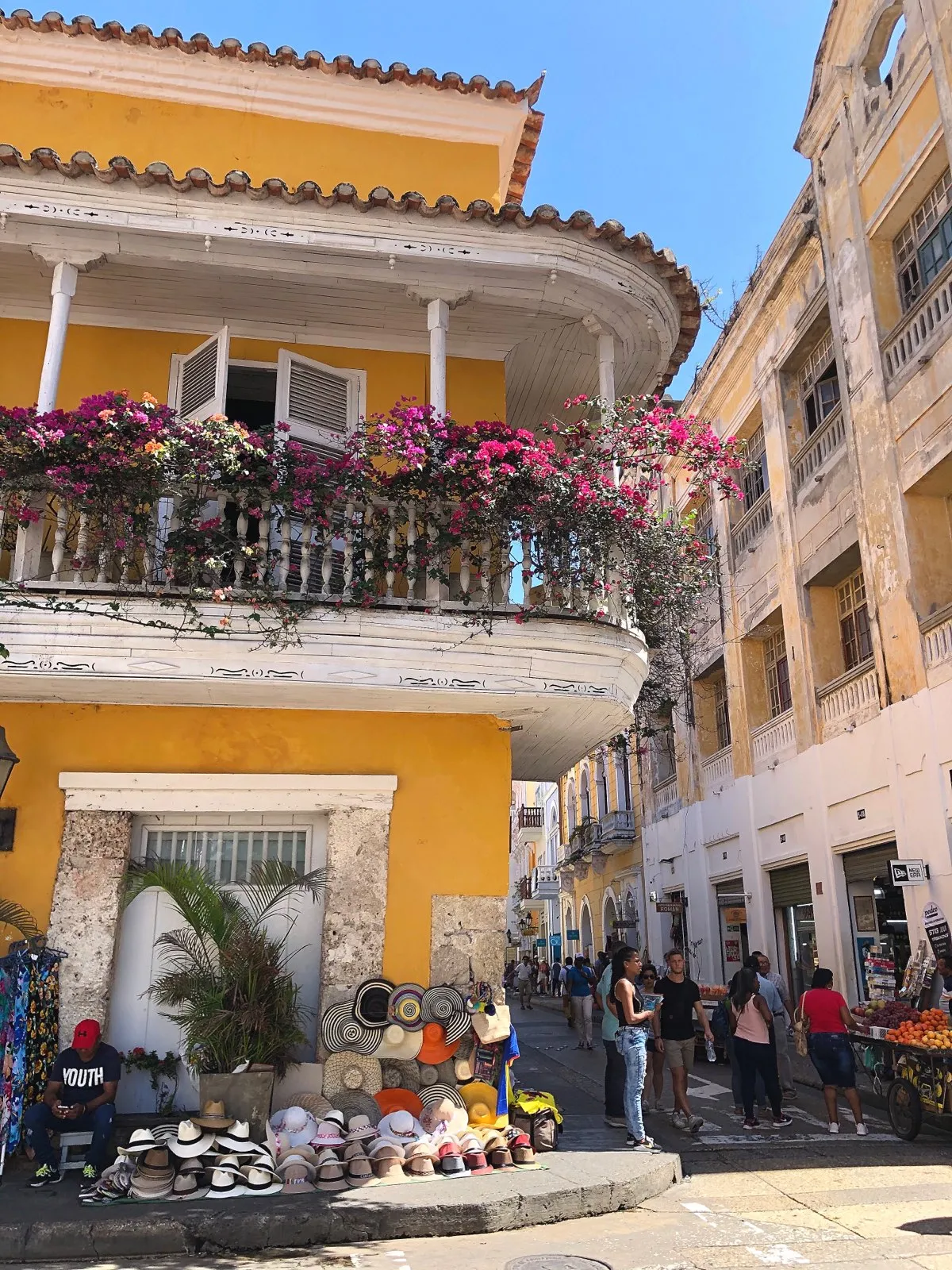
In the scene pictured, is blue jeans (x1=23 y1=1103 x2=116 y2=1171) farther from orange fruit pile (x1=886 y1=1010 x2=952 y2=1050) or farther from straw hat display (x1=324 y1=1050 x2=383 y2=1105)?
orange fruit pile (x1=886 y1=1010 x2=952 y2=1050)

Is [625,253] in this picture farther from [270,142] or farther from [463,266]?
[270,142]

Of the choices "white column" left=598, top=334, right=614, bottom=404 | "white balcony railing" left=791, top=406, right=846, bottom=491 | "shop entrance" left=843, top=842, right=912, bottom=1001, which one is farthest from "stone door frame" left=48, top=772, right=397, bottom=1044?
"white balcony railing" left=791, top=406, right=846, bottom=491

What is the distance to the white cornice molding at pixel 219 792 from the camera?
758 centimetres

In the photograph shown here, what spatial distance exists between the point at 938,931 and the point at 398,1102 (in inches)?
294

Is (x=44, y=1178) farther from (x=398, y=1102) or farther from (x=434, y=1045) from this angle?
(x=434, y=1045)

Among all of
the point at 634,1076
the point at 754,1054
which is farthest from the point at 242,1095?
the point at 754,1054

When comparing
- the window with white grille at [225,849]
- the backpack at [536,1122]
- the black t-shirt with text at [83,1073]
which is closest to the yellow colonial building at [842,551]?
the backpack at [536,1122]

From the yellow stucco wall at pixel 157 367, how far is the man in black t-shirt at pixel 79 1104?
5.21m

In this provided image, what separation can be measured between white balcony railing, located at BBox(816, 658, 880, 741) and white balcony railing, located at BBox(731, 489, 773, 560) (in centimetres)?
425

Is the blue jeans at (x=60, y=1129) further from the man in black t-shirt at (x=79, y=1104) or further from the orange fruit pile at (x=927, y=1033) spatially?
the orange fruit pile at (x=927, y=1033)

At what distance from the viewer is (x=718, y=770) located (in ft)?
68.2

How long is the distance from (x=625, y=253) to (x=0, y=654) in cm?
579

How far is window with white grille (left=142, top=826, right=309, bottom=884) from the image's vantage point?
789 cm

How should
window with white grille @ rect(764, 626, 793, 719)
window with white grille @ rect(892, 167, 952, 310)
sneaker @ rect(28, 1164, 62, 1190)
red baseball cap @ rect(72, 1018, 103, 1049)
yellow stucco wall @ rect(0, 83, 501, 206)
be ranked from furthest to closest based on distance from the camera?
window with white grille @ rect(764, 626, 793, 719) → window with white grille @ rect(892, 167, 952, 310) → yellow stucco wall @ rect(0, 83, 501, 206) → red baseball cap @ rect(72, 1018, 103, 1049) → sneaker @ rect(28, 1164, 62, 1190)
